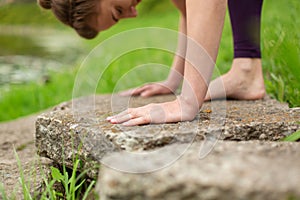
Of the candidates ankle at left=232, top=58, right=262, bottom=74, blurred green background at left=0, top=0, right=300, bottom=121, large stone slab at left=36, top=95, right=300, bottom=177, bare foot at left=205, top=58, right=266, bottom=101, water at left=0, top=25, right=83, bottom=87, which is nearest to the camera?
large stone slab at left=36, top=95, right=300, bottom=177

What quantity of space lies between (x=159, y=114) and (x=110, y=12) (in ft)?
2.74

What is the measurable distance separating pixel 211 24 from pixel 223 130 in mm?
357

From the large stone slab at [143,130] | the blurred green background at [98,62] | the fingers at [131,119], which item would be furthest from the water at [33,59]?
the fingers at [131,119]

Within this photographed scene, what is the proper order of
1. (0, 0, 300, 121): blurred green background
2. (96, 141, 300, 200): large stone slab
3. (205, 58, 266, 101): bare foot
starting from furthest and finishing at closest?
(0, 0, 300, 121): blurred green background, (205, 58, 266, 101): bare foot, (96, 141, 300, 200): large stone slab

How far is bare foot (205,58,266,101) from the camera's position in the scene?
2.06m

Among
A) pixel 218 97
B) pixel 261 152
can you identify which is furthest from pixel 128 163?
pixel 218 97

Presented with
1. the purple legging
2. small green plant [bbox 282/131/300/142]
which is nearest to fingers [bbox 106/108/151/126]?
small green plant [bbox 282/131/300/142]

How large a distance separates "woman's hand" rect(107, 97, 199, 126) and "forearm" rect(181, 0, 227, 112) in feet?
0.06

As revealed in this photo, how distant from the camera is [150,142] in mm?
1275

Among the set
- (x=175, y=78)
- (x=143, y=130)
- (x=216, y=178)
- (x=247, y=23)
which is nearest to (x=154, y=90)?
(x=175, y=78)

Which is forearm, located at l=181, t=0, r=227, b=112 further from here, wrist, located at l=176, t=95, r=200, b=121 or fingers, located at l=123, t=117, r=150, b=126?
fingers, located at l=123, t=117, r=150, b=126

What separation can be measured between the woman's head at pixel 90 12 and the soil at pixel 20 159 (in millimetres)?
585

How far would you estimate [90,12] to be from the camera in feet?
7.06

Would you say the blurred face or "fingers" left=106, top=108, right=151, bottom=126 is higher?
the blurred face
